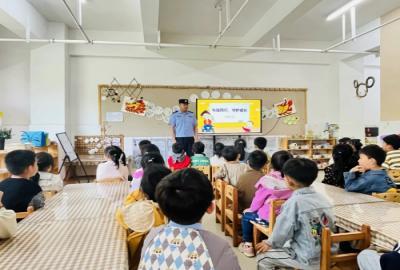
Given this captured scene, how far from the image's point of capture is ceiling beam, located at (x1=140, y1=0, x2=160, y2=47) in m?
4.07

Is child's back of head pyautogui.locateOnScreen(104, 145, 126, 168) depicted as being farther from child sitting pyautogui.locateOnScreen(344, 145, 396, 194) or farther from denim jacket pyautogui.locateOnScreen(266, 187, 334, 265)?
child sitting pyautogui.locateOnScreen(344, 145, 396, 194)

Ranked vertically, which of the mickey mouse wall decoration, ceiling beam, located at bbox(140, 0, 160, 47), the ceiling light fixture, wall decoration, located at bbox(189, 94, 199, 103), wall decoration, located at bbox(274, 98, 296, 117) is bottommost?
wall decoration, located at bbox(274, 98, 296, 117)

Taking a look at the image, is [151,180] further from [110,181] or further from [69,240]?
[110,181]

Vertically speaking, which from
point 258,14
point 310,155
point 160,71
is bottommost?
point 310,155

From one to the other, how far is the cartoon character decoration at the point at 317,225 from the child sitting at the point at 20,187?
1635mm

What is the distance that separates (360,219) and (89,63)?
5982 millimetres

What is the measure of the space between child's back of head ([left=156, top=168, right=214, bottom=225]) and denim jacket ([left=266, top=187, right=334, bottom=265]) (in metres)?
0.83

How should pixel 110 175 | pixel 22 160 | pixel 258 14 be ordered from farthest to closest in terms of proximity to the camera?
pixel 258 14, pixel 110 175, pixel 22 160

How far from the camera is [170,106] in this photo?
258 inches

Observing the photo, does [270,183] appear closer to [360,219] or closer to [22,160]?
[360,219]

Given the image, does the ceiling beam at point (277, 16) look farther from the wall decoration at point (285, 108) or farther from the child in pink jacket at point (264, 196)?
the child in pink jacket at point (264, 196)

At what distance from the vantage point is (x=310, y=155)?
6.89m

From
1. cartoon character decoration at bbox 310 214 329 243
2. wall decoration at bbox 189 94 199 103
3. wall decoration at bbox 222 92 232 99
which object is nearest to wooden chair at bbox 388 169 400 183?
cartoon character decoration at bbox 310 214 329 243

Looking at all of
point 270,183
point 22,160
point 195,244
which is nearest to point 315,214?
point 270,183
